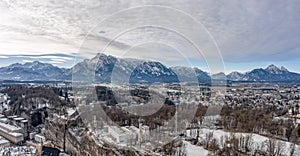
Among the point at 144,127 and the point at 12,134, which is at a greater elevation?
the point at 144,127

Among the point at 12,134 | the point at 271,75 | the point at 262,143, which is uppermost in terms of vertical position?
the point at 271,75

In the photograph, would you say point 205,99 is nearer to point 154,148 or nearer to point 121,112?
point 121,112

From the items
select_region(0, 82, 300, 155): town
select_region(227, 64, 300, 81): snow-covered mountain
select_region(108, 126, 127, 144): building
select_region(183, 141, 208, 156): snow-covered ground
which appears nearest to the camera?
select_region(183, 141, 208, 156): snow-covered ground

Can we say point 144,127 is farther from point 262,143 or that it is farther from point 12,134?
point 12,134

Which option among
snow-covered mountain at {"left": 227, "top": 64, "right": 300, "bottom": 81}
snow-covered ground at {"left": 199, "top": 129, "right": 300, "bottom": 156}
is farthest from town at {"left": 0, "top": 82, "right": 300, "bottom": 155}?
snow-covered mountain at {"left": 227, "top": 64, "right": 300, "bottom": 81}

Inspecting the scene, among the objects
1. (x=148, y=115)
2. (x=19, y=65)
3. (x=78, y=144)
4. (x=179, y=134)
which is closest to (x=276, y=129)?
(x=179, y=134)

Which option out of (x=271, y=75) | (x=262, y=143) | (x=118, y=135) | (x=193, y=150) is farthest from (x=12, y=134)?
(x=271, y=75)

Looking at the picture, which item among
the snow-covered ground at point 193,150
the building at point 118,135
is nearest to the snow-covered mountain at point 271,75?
the snow-covered ground at point 193,150

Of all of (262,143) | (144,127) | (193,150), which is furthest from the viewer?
(144,127)

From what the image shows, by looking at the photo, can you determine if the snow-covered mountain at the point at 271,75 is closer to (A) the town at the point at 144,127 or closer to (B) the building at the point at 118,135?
(A) the town at the point at 144,127

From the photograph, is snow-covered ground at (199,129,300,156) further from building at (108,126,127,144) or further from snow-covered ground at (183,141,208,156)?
building at (108,126,127,144)

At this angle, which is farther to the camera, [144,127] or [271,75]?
[271,75]
